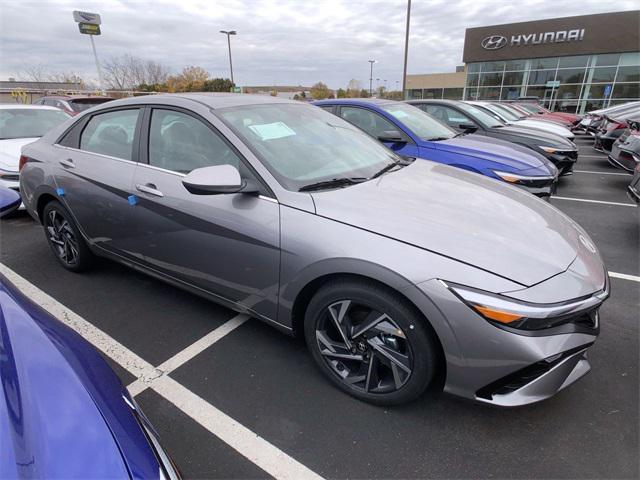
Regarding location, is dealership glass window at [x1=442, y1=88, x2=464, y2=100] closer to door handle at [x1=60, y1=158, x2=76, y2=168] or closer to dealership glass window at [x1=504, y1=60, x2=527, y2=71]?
dealership glass window at [x1=504, y1=60, x2=527, y2=71]

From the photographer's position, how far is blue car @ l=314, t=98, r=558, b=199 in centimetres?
459

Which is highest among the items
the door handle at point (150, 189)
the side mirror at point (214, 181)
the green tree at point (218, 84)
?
the green tree at point (218, 84)

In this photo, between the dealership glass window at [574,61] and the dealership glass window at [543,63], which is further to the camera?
the dealership glass window at [543,63]

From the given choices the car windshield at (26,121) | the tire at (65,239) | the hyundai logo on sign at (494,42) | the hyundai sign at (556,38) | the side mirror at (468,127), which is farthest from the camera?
the hyundai logo on sign at (494,42)

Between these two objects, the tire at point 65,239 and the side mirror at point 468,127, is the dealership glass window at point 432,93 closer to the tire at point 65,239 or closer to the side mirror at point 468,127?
the side mirror at point 468,127

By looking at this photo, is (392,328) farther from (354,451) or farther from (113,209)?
(113,209)

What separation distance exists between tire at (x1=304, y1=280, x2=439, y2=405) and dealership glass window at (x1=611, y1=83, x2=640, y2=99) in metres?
32.9

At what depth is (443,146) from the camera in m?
4.85

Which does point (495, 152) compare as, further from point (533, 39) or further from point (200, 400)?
point (533, 39)

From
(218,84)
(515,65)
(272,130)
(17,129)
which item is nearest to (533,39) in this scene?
(515,65)

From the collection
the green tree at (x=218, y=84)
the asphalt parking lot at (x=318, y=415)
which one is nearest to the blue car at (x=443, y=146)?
the asphalt parking lot at (x=318, y=415)

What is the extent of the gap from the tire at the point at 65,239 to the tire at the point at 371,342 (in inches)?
99.6

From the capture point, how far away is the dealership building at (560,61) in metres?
26.6

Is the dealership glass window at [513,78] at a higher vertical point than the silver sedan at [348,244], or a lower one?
higher
